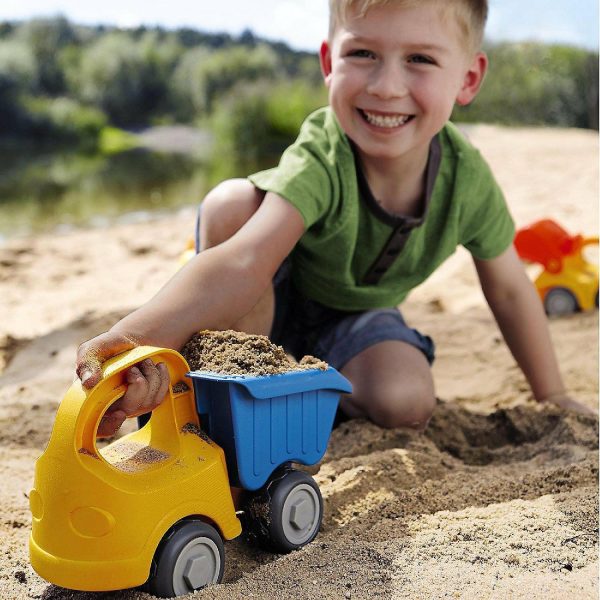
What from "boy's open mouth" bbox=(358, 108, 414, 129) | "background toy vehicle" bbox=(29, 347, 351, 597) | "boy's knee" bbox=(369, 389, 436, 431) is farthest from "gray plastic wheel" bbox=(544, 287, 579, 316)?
"background toy vehicle" bbox=(29, 347, 351, 597)

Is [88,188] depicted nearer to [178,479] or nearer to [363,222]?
[363,222]

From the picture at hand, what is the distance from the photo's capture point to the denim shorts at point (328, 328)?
212 cm

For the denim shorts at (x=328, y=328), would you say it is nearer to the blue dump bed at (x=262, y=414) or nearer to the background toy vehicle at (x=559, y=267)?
the blue dump bed at (x=262, y=414)

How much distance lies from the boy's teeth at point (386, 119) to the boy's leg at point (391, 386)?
0.60 metres

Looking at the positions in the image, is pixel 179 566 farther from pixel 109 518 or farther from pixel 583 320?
pixel 583 320

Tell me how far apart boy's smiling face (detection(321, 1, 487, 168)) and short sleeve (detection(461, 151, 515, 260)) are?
0.89 ft

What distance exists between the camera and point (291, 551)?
132 cm

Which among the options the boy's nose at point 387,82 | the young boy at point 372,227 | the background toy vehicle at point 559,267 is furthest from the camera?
the background toy vehicle at point 559,267

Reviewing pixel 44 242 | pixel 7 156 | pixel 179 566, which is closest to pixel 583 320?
pixel 179 566

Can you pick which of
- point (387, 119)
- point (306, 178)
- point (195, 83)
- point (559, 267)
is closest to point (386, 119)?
point (387, 119)

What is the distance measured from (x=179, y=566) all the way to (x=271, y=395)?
0.96 ft

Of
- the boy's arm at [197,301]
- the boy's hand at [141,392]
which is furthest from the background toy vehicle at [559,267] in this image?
the boy's hand at [141,392]

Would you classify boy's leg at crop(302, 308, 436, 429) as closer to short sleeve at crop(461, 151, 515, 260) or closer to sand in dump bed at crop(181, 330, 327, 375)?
short sleeve at crop(461, 151, 515, 260)

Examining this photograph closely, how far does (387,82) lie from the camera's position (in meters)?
1.79
